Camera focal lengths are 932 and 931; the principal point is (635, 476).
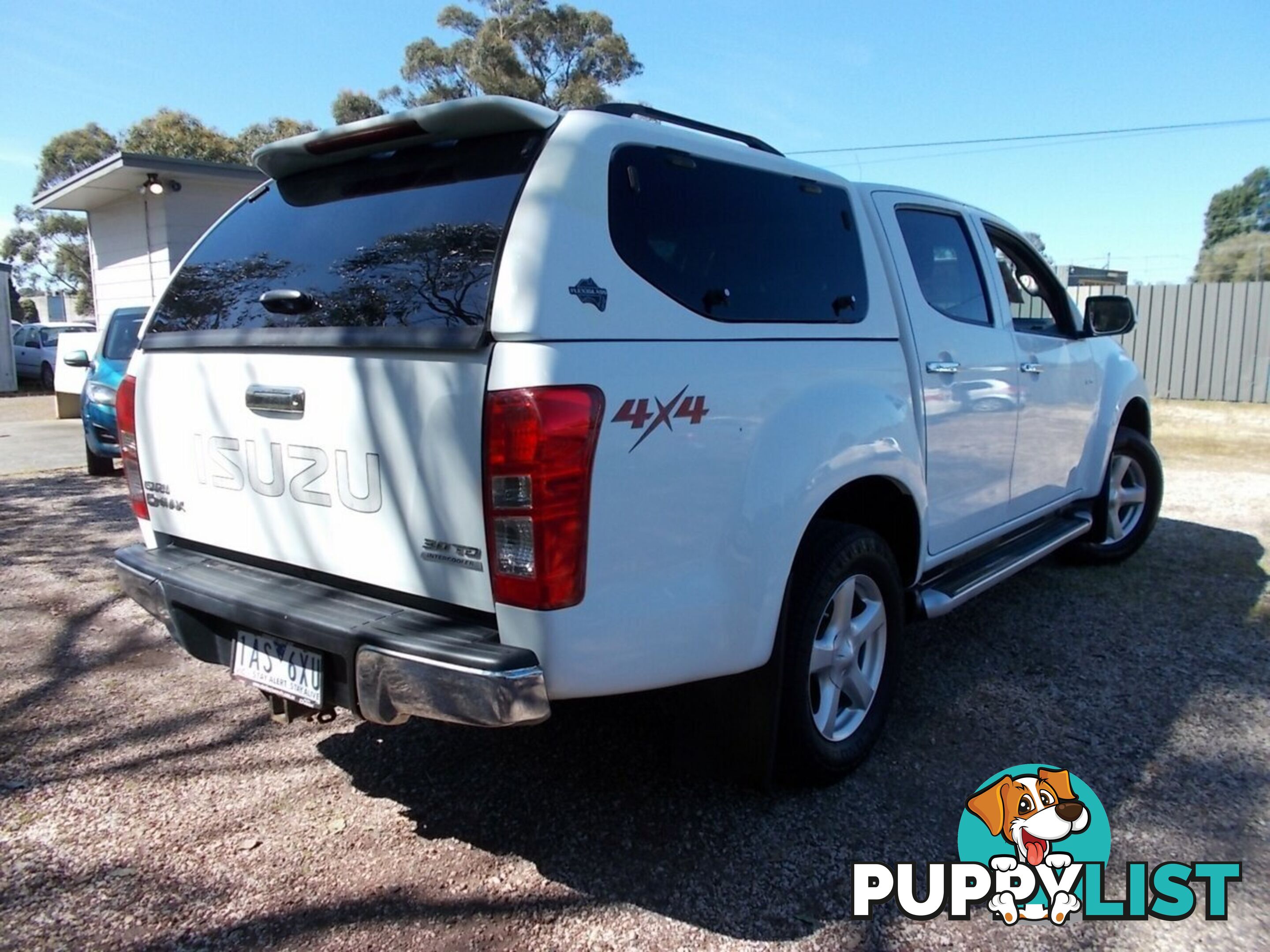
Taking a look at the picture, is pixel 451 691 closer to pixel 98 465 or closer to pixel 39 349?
pixel 98 465

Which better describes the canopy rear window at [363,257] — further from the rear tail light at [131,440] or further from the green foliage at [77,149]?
the green foliage at [77,149]

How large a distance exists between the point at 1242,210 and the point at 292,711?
95637 mm

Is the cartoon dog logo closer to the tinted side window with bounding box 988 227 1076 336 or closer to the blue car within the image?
the tinted side window with bounding box 988 227 1076 336

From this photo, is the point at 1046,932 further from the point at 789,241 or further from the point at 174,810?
the point at 174,810

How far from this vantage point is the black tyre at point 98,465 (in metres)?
8.64

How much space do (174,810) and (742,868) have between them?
5.82 ft

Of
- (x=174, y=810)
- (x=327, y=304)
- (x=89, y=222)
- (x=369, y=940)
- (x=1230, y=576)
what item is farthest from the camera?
(x=89, y=222)

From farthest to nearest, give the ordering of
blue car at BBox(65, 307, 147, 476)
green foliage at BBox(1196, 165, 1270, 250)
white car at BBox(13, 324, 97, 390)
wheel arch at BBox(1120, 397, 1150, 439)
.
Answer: green foliage at BBox(1196, 165, 1270, 250) < white car at BBox(13, 324, 97, 390) < blue car at BBox(65, 307, 147, 476) < wheel arch at BBox(1120, 397, 1150, 439)

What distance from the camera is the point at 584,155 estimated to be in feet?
7.75

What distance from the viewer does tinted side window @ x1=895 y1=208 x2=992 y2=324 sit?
3.68 metres

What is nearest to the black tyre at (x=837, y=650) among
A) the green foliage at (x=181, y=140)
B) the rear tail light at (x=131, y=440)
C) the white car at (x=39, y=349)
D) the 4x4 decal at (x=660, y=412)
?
the 4x4 decal at (x=660, y=412)

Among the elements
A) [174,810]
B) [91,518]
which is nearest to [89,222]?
[91,518]

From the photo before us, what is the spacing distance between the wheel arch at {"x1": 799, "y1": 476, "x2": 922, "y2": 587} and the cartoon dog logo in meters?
0.81

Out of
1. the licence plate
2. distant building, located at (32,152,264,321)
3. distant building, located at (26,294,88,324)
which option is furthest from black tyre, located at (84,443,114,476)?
distant building, located at (26,294,88,324)
